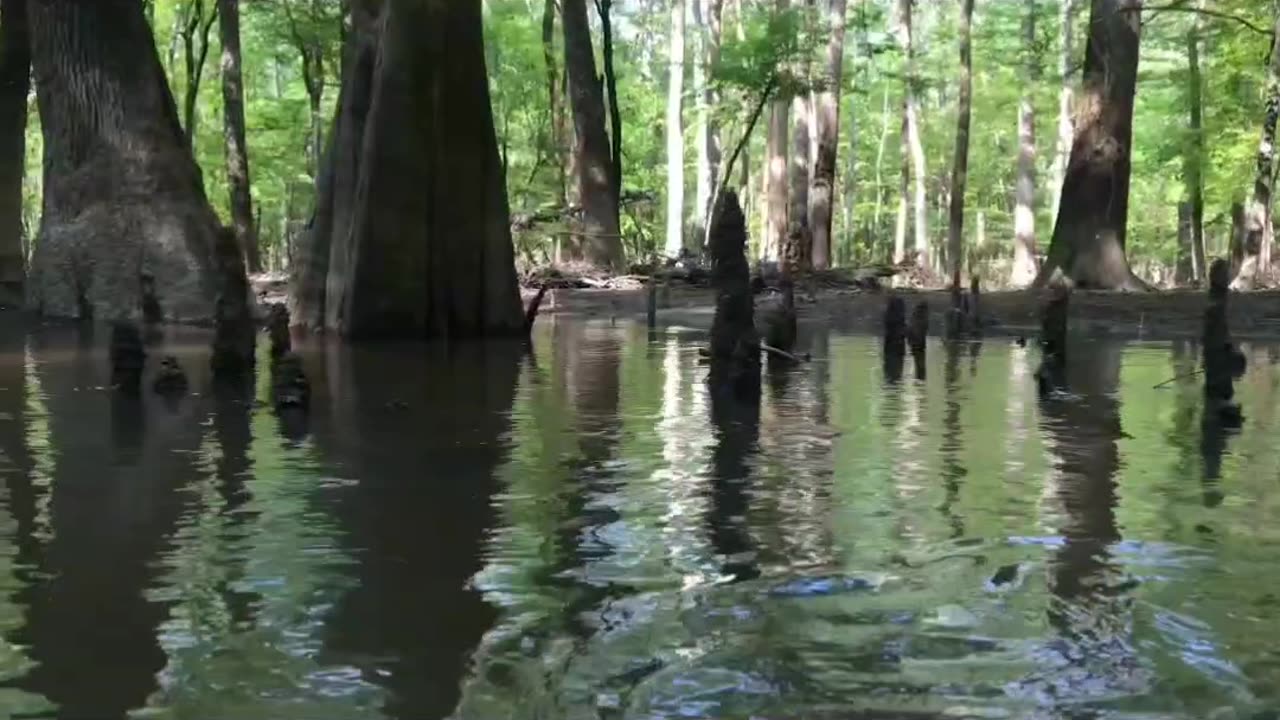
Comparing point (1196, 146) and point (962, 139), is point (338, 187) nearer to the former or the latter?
point (962, 139)

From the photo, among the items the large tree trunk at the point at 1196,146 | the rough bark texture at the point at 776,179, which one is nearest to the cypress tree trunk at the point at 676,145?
the rough bark texture at the point at 776,179

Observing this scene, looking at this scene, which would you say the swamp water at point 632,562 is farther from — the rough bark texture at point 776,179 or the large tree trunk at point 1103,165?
the rough bark texture at point 776,179

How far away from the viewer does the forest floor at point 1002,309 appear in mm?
18344

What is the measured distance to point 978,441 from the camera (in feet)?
26.3

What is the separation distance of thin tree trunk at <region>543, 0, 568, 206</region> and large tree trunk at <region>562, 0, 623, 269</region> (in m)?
7.58

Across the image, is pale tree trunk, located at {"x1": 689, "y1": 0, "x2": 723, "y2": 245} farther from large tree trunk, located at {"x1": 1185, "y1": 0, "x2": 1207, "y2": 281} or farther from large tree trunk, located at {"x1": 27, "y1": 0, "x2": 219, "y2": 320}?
large tree trunk, located at {"x1": 27, "y1": 0, "x2": 219, "y2": 320}

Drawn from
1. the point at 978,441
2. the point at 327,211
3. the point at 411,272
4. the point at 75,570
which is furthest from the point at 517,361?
the point at 75,570

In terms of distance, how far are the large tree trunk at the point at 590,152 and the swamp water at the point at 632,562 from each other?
64.4ft

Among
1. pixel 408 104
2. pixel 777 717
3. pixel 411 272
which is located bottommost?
pixel 777 717

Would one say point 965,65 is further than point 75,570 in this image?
Yes

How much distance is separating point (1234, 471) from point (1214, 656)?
3447 millimetres

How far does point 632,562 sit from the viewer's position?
4.90 metres

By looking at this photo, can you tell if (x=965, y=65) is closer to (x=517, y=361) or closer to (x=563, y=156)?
(x=563, y=156)

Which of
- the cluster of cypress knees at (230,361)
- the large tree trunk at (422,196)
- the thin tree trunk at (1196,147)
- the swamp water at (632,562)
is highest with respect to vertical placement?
the thin tree trunk at (1196,147)
